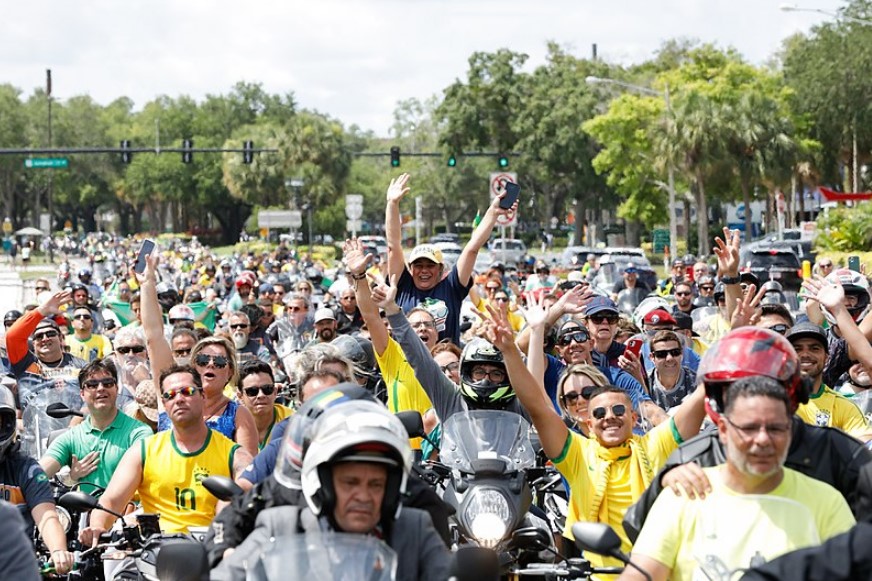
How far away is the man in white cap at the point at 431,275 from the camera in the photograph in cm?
1127

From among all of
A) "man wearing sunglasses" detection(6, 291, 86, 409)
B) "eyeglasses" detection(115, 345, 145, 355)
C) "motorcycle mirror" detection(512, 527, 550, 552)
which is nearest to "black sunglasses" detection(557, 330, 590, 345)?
"motorcycle mirror" detection(512, 527, 550, 552)

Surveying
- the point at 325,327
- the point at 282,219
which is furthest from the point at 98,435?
the point at 282,219

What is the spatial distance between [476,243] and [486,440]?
392 cm

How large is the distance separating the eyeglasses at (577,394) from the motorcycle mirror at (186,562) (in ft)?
11.6

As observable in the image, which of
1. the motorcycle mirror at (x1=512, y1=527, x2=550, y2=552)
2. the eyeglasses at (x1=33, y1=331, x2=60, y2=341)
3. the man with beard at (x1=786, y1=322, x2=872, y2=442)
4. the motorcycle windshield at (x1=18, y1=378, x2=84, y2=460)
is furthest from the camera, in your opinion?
the eyeglasses at (x1=33, y1=331, x2=60, y2=341)

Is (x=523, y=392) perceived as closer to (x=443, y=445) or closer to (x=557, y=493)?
(x=443, y=445)

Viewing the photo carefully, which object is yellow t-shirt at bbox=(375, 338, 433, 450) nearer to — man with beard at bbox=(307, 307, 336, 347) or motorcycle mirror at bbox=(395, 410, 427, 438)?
motorcycle mirror at bbox=(395, 410, 427, 438)

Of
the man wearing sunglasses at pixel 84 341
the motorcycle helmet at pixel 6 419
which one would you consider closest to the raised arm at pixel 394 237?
the motorcycle helmet at pixel 6 419

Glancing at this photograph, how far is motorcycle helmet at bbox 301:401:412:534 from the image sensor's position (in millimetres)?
4578

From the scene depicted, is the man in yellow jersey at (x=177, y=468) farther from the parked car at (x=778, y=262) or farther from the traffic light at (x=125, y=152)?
the traffic light at (x=125, y=152)

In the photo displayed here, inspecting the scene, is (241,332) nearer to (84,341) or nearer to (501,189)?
(84,341)

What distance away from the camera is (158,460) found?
7.90 m

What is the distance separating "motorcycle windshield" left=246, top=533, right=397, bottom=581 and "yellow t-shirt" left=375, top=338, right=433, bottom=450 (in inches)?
204

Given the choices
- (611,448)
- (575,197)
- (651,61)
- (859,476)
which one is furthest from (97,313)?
(651,61)
